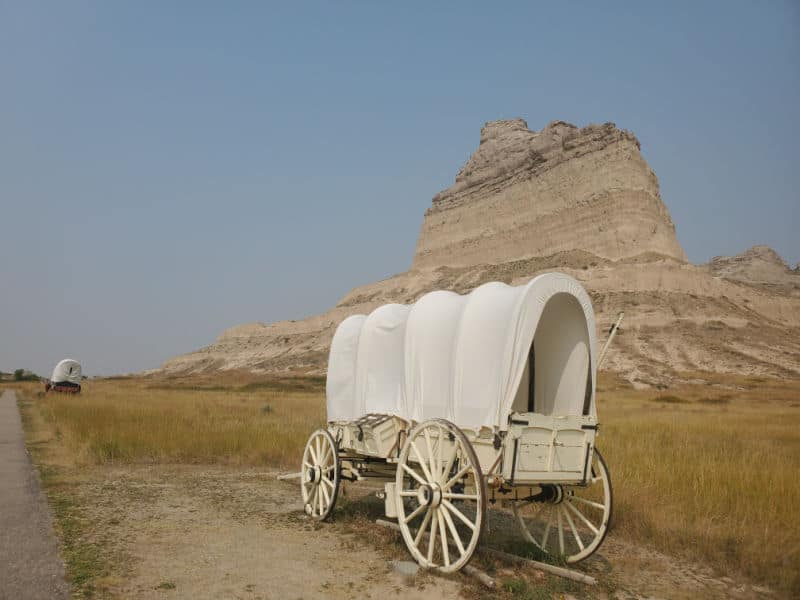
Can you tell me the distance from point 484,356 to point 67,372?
120 feet

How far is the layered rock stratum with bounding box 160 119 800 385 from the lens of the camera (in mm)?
55750

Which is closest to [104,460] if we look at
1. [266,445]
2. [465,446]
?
[266,445]

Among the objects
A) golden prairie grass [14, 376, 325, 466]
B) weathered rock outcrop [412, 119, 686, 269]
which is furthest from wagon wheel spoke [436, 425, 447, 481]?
weathered rock outcrop [412, 119, 686, 269]

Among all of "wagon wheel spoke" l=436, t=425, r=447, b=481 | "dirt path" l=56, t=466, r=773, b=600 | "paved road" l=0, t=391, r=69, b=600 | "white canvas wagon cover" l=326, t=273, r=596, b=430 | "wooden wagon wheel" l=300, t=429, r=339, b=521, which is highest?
"white canvas wagon cover" l=326, t=273, r=596, b=430

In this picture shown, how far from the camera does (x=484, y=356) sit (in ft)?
19.0

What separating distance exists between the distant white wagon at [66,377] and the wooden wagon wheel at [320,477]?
3173 centimetres

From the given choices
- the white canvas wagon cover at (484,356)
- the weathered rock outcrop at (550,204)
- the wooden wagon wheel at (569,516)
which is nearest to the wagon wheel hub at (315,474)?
the white canvas wagon cover at (484,356)

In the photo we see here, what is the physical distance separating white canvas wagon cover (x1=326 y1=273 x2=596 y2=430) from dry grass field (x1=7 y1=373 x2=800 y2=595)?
87.5 inches

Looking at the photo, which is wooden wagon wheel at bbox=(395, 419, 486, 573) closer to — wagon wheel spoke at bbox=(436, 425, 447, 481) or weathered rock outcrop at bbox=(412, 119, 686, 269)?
wagon wheel spoke at bbox=(436, 425, 447, 481)

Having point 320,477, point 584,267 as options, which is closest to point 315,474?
point 320,477

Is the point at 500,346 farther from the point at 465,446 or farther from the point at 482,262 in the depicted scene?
the point at 482,262

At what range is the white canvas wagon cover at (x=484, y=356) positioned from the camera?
219 inches

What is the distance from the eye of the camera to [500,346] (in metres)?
5.66

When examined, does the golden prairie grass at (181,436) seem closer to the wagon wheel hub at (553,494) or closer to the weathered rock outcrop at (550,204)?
the wagon wheel hub at (553,494)
